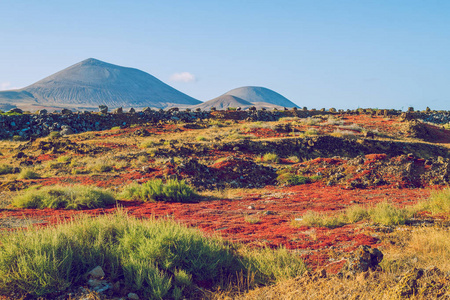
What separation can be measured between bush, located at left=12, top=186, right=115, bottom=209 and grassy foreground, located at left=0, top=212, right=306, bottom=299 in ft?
15.5

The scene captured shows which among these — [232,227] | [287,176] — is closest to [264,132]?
[287,176]

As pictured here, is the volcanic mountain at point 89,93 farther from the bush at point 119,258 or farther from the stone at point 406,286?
the stone at point 406,286

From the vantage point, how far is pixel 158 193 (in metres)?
11.0

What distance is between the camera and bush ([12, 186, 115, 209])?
9.66 m

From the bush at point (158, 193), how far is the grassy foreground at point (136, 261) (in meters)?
5.59

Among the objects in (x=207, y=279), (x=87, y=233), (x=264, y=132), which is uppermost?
(x=264, y=132)

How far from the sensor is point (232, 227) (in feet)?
23.5

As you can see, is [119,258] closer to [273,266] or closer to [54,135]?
[273,266]

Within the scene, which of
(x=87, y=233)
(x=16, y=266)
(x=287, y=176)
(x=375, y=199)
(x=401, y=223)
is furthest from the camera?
(x=287, y=176)

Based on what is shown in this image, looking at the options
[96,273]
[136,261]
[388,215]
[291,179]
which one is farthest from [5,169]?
[388,215]

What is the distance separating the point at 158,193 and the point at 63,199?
289 cm

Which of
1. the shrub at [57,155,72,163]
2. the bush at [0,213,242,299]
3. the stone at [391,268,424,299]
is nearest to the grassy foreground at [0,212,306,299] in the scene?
the bush at [0,213,242,299]

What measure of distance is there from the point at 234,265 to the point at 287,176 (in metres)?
10.0

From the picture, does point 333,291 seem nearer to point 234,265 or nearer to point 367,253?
point 367,253
